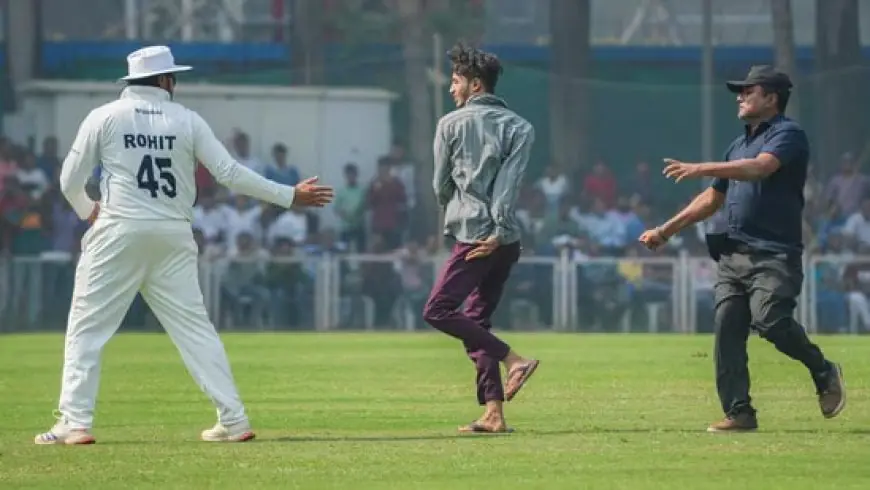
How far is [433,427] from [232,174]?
6.38ft

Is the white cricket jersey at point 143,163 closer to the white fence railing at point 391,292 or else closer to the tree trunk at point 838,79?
the white fence railing at point 391,292

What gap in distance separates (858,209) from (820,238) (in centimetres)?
61

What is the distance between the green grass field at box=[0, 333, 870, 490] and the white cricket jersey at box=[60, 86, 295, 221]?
1.20 meters

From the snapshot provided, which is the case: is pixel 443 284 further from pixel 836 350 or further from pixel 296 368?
pixel 836 350

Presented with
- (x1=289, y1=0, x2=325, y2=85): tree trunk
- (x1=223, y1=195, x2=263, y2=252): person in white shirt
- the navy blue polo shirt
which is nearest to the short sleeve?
the navy blue polo shirt

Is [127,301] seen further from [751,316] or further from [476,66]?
[751,316]

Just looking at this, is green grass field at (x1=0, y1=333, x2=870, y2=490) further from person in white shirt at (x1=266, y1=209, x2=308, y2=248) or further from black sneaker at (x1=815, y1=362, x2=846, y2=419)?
person in white shirt at (x1=266, y1=209, x2=308, y2=248)

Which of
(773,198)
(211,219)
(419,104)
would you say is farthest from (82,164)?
(419,104)

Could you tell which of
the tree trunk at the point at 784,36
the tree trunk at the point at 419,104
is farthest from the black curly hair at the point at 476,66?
the tree trunk at the point at 784,36

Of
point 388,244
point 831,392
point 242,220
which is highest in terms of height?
point 831,392

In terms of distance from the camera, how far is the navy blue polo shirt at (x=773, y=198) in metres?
11.4

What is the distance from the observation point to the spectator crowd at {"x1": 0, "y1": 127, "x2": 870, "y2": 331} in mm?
26453

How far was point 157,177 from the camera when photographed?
10938mm

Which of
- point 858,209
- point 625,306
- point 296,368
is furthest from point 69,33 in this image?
point 296,368
